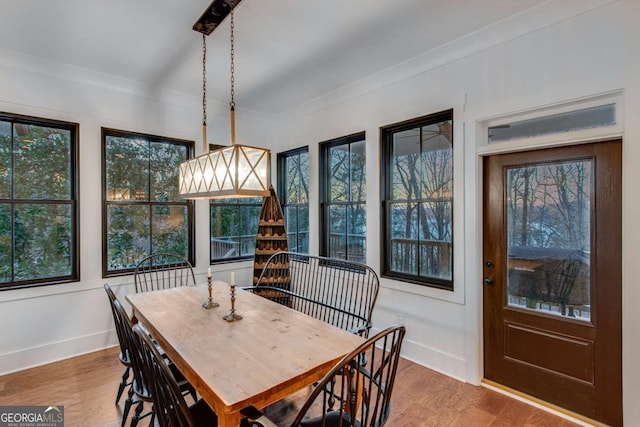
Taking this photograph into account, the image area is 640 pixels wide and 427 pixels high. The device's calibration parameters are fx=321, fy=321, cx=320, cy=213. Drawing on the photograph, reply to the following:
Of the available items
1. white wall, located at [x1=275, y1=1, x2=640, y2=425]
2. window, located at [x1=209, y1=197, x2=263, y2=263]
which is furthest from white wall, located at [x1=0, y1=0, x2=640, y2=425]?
window, located at [x1=209, y1=197, x2=263, y2=263]

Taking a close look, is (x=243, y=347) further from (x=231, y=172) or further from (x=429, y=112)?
(x=429, y=112)

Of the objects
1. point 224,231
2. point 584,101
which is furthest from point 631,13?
point 224,231

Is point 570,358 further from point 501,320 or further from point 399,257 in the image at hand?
A: point 399,257

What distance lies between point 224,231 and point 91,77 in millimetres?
2202

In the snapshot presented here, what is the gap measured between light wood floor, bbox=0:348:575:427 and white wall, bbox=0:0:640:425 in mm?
178

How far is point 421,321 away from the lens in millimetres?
3016

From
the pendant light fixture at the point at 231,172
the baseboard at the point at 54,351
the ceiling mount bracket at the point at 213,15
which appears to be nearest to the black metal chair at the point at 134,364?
the pendant light fixture at the point at 231,172

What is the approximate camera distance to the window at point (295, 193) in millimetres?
4367

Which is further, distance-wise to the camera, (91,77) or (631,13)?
(91,77)

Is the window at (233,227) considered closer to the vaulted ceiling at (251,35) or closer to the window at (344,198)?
the window at (344,198)

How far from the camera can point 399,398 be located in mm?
2480

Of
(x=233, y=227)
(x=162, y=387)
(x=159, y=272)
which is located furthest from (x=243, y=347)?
(x=233, y=227)

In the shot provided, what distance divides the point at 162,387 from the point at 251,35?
2.49 meters

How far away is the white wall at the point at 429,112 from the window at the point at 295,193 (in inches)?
13.3
